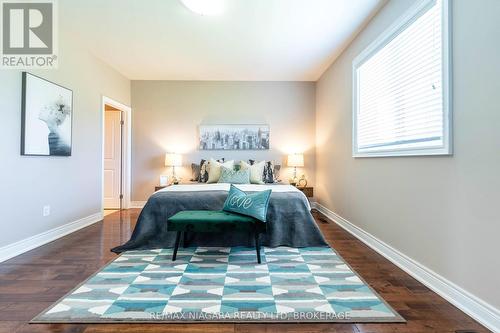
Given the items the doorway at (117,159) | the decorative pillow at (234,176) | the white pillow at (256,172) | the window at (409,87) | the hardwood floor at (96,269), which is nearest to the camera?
the hardwood floor at (96,269)

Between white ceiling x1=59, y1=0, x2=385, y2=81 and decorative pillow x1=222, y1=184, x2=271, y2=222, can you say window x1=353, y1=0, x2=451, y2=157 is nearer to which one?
white ceiling x1=59, y1=0, x2=385, y2=81

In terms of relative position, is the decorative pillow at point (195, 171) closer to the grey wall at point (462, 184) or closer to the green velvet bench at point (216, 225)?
the green velvet bench at point (216, 225)

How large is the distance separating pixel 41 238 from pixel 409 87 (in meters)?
4.09

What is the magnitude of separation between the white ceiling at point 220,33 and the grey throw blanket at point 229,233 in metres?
1.98

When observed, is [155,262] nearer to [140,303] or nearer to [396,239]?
[140,303]

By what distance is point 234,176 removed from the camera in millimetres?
4410

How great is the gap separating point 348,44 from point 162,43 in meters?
2.52

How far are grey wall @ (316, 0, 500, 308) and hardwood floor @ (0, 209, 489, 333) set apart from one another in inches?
8.9

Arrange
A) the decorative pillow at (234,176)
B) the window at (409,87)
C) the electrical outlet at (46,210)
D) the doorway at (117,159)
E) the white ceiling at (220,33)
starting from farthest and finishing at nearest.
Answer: the doorway at (117,159) → the decorative pillow at (234,176) → the electrical outlet at (46,210) → the white ceiling at (220,33) → the window at (409,87)

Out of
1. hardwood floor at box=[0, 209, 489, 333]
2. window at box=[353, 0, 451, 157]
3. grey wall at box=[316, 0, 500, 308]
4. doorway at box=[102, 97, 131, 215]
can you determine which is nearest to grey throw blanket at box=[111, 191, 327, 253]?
hardwood floor at box=[0, 209, 489, 333]

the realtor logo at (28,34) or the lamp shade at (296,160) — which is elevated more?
the realtor logo at (28,34)

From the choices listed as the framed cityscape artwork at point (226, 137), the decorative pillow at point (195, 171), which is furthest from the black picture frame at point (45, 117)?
the framed cityscape artwork at point (226, 137)

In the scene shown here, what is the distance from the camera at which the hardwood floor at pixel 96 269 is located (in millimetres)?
1622

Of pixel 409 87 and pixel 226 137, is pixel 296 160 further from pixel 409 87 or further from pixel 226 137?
pixel 409 87
